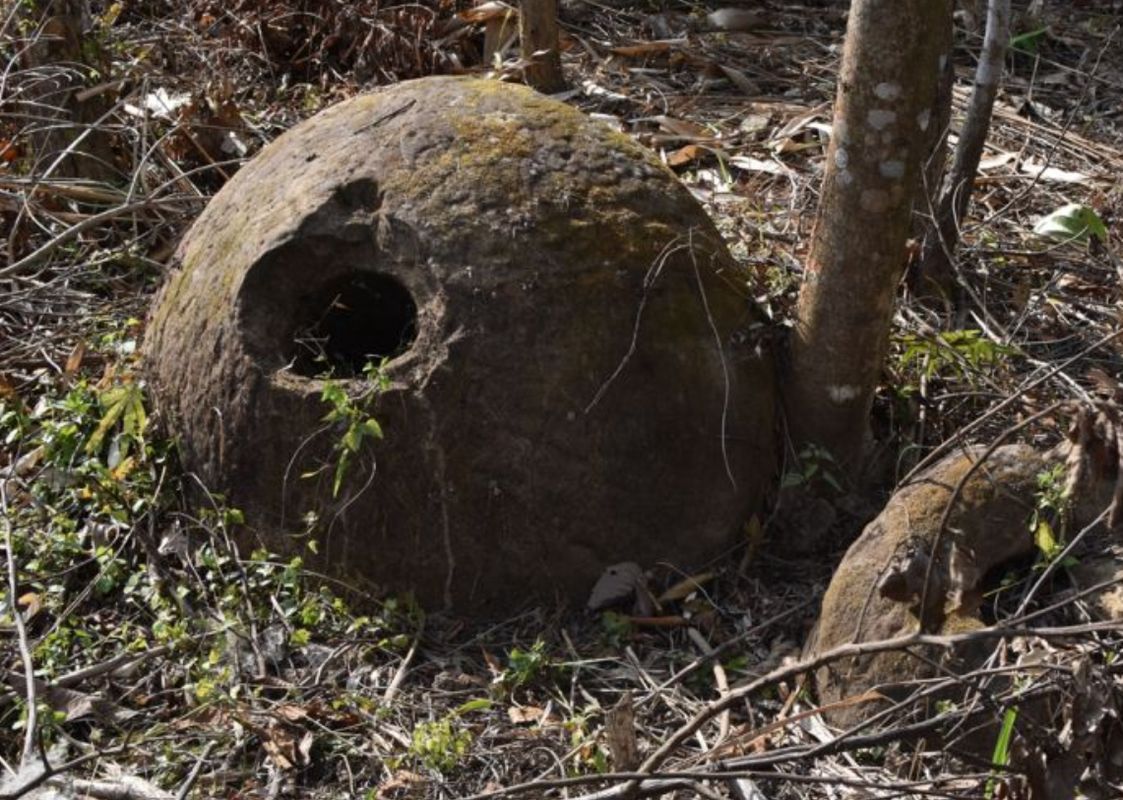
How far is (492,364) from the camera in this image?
13.0ft

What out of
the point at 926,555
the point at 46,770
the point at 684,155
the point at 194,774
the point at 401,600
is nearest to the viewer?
the point at 46,770

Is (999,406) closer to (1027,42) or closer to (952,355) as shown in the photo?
(952,355)

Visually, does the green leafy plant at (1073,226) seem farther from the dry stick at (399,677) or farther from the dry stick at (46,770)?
the dry stick at (46,770)

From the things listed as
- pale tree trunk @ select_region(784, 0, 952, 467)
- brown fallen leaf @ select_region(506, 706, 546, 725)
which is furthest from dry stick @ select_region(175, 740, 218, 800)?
pale tree trunk @ select_region(784, 0, 952, 467)

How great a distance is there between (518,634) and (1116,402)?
5.70 feet

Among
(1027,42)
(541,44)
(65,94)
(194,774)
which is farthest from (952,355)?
(65,94)

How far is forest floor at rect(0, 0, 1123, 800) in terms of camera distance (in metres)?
3.66

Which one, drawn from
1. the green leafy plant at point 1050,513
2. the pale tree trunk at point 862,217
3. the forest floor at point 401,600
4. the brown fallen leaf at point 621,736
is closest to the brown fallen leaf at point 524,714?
the forest floor at point 401,600

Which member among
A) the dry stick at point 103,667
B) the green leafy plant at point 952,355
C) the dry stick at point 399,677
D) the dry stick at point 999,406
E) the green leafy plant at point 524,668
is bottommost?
the dry stick at point 103,667

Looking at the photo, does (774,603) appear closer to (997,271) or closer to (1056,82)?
(997,271)

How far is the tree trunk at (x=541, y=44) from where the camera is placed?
6430mm

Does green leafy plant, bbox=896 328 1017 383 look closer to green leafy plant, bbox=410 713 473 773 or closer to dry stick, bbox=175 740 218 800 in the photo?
green leafy plant, bbox=410 713 473 773

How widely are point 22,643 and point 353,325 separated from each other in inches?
53.2

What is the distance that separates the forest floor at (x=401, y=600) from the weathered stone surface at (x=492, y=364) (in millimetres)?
164
